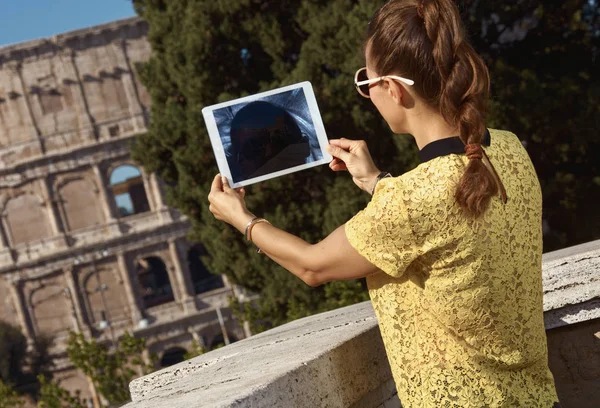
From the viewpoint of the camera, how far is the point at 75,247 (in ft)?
102

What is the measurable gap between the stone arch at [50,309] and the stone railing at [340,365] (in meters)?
29.5

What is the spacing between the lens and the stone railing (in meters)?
1.73

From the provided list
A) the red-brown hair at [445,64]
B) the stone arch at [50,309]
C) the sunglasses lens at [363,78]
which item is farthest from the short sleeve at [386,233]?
the stone arch at [50,309]

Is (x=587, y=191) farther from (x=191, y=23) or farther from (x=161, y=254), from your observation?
(x=161, y=254)

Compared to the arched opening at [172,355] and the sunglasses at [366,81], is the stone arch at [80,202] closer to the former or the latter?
the arched opening at [172,355]

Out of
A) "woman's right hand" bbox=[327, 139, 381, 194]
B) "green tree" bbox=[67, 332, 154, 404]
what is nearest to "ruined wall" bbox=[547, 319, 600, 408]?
"woman's right hand" bbox=[327, 139, 381, 194]

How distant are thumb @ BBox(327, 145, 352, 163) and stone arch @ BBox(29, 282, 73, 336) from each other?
98.9 ft

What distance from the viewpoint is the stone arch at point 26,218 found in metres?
31.0

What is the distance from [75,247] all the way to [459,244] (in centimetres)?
3055

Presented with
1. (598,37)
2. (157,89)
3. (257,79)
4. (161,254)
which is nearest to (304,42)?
(257,79)

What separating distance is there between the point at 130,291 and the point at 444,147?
3031 centimetres

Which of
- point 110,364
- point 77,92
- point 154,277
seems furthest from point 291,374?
point 154,277

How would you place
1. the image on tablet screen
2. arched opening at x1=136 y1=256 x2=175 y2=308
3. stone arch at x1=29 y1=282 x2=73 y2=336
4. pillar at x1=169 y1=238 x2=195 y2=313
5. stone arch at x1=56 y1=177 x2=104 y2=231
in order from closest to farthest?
the image on tablet screen, stone arch at x1=29 y1=282 x2=73 y2=336, stone arch at x1=56 y1=177 x2=104 y2=231, pillar at x1=169 y1=238 x2=195 y2=313, arched opening at x1=136 y1=256 x2=175 y2=308

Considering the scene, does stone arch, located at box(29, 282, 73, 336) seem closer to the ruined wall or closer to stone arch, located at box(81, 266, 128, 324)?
stone arch, located at box(81, 266, 128, 324)
